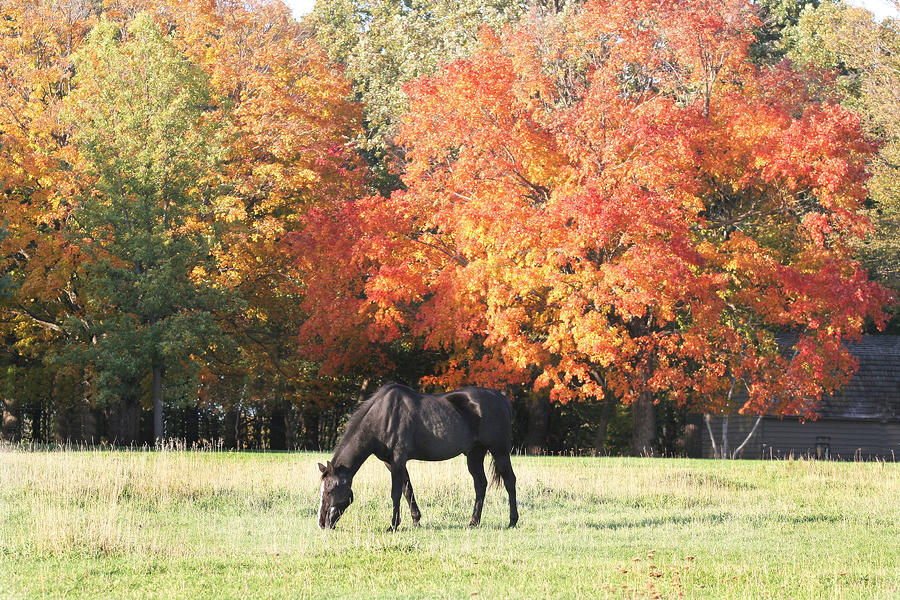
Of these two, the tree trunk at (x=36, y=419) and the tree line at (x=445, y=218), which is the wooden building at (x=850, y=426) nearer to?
the tree line at (x=445, y=218)

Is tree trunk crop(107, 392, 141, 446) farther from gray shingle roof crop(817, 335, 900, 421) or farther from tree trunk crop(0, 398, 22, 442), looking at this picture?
gray shingle roof crop(817, 335, 900, 421)

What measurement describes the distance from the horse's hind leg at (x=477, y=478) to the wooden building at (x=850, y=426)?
76.9 feet

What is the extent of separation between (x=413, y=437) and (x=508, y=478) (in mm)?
1516

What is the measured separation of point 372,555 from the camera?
40.2 ft

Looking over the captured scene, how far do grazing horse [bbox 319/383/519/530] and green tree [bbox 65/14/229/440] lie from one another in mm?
15000

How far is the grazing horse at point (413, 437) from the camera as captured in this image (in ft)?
45.8

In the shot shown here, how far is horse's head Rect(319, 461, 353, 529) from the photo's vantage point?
13.8m

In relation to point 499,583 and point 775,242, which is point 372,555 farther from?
point 775,242

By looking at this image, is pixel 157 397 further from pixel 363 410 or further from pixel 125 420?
pixel 363 410

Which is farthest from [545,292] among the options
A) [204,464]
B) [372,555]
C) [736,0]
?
[372,555]

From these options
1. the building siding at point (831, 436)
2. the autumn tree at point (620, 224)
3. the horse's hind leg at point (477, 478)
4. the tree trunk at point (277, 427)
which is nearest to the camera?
the horse's hind leg at point (477, 478)

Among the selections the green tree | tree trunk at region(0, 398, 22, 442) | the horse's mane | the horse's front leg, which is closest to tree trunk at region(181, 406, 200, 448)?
tree trunk at region(0, 398, 22, 442)

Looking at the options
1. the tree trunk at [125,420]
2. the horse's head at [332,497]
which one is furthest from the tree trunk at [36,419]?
the horse's head at [332,497]

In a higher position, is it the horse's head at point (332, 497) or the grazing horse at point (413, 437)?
the grazing horse at point (413, 437)
